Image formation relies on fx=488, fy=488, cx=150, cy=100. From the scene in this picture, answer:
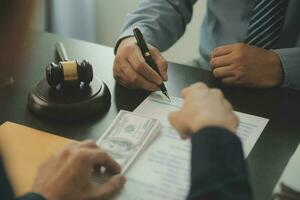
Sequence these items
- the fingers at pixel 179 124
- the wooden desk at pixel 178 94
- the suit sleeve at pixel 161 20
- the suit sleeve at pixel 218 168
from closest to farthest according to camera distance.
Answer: the suit sleeve at pixel 218 168 → the fingers at pixel 179 124 → the wooden desk at pixel 178 94 → the suit sleeve at pixel 161 20

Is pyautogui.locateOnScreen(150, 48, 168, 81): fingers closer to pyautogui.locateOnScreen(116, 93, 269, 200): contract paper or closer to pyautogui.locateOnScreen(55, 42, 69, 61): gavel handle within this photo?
pyautogui.locateOnScreen(116, 93, 269, 200): contract paper

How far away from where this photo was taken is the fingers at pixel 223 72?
1190 millimetres

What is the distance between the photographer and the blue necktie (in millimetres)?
1308

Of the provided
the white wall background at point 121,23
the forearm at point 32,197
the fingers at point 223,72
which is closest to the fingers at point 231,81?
the fingers at point 223,72

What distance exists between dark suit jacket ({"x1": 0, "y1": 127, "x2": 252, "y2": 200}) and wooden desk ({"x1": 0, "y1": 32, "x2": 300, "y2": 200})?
0.14 meters

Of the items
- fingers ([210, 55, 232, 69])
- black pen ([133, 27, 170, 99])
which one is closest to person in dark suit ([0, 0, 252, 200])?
black pen ([133, 27, 170, 99])

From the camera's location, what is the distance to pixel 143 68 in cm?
113

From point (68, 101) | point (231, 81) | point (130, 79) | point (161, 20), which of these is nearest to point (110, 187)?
point (68, 101)

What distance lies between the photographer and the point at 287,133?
1004 mm

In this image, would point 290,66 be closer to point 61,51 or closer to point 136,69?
point 136,69

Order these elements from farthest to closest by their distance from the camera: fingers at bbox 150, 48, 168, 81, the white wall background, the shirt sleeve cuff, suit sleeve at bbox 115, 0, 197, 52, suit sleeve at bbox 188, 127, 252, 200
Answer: the white wall background → suit sleeve at bbox 115, 0, 197, 52 → the shirt sleeve cuff → fingers at bbox 150, 48, 168, 81 → suit sleeve at bbox 188, 127, 252, 200

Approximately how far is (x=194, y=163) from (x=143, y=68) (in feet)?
1.44

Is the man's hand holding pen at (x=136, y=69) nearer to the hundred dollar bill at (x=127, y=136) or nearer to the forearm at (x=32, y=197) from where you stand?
the hundred dollar bill at (x=127, y=136)

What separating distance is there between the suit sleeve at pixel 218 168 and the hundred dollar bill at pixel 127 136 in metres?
0.19
